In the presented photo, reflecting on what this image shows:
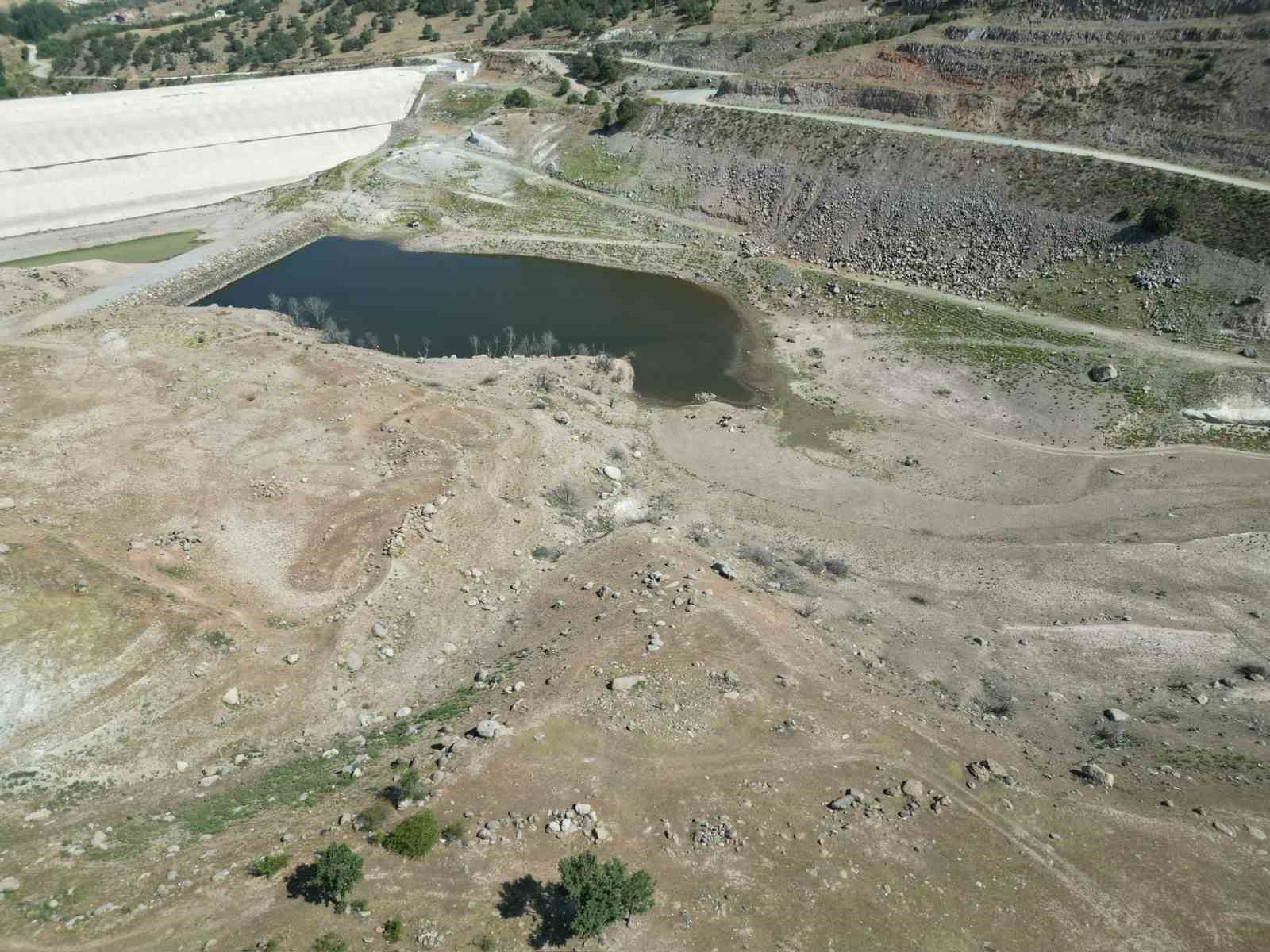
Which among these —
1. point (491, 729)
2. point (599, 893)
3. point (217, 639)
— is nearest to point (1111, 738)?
point (599, 893)

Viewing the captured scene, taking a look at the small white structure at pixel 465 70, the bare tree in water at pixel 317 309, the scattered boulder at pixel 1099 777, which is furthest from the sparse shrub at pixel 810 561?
the small white structure at pixel 465 70

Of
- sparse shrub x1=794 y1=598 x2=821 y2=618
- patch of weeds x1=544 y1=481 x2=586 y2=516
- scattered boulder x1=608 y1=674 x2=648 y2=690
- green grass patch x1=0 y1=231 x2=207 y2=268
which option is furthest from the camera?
green grass patch x1=0 y1=231 x2=207 y2=268

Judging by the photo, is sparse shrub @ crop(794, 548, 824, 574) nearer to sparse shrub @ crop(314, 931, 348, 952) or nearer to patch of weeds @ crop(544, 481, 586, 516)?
patch of weeds @ crop(544, 481, 586, 516)

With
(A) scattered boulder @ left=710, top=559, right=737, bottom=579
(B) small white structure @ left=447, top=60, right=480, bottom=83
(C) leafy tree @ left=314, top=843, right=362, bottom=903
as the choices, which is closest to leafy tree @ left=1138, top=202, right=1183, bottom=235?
(A) scattered boulder @ left=710, top=559, right=737, bottom=579

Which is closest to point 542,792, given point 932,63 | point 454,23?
point 932,63

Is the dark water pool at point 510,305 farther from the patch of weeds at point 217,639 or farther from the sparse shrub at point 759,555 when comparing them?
the patch of weeds at point 217,639

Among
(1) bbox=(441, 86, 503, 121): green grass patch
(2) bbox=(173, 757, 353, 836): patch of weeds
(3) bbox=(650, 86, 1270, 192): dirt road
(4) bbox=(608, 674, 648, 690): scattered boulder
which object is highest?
(1) bbox=(441, 86, 503, 121): green grass patch
